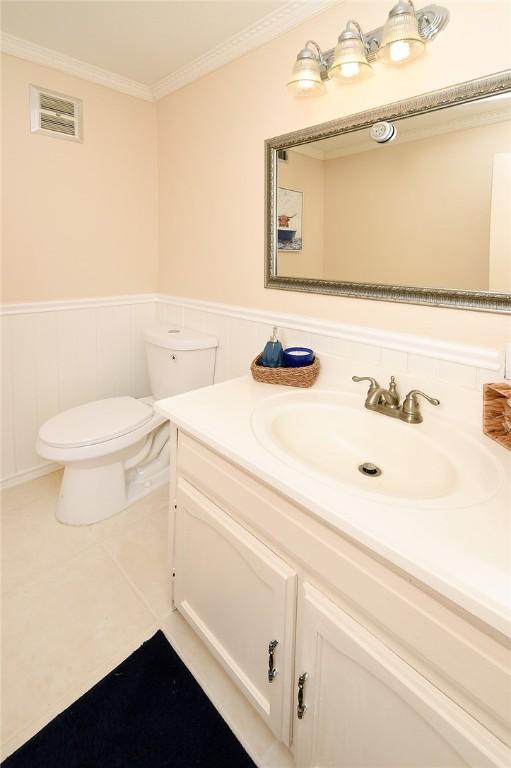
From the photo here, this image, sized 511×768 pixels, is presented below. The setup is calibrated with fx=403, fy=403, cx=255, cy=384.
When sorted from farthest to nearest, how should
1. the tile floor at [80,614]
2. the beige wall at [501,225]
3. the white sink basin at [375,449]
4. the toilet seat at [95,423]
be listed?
the toilet seat at [95,423], the tile floor at [80,614], the beige wall at [501,225], the white sink basin at [375,449]

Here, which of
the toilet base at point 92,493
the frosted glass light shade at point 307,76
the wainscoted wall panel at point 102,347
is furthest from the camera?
the toilet base at point 92,493

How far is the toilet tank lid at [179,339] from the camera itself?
1.90 m

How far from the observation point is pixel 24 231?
189 centimetres

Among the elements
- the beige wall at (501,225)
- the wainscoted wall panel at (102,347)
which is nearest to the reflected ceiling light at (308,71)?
the beige wall at (501,225)

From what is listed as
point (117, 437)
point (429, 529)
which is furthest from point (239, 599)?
point (117, 437)

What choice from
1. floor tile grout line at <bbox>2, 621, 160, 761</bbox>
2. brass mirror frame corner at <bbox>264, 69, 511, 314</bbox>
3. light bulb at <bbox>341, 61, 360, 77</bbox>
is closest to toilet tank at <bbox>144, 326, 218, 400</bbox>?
brass mirror frame corner at <bbox>264, 69, 511, 314</bbox>

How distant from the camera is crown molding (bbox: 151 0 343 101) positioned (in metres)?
Answer: 1.37

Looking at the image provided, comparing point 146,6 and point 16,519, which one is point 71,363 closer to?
point 16,519

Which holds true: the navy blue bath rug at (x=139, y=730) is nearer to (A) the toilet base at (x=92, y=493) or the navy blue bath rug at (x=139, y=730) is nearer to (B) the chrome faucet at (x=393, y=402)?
(A) the toilet base at (x=92, y=493)

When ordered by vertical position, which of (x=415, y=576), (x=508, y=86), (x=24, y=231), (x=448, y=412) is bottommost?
(x=415, y=576)

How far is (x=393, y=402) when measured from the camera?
1189mm

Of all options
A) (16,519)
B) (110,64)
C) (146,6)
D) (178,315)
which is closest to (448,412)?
(178,315)

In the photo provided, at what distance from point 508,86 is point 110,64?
1.76 m

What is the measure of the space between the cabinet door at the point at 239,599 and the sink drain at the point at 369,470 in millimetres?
324
